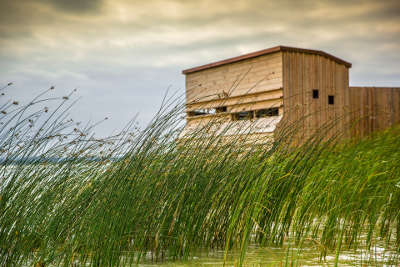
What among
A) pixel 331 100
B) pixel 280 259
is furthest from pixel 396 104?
pixel 280 259

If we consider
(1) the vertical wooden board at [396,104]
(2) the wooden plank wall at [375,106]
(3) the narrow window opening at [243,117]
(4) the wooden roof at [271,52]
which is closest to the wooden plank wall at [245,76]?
(4) the wooden roof at [271,52]

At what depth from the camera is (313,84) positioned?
1134cm

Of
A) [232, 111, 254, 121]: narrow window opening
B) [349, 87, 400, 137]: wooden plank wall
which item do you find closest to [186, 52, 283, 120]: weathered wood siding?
[232, 111, 254, 121]: narrow window opening

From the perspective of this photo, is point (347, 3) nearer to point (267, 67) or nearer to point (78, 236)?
point (267, 67)

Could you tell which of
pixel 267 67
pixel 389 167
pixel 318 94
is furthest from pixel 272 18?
pixel 389 167

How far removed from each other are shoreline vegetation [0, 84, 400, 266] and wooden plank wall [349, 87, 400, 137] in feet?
28.9

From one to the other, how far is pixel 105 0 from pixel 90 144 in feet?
20.7

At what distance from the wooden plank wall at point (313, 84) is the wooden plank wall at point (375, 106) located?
24.4 inches

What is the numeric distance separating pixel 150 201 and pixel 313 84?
353 inches

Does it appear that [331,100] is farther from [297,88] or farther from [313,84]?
[297,88]

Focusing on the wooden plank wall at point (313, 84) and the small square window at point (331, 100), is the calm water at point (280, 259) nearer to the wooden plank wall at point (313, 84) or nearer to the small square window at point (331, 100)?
the wooden plank wall at point (313, 84)

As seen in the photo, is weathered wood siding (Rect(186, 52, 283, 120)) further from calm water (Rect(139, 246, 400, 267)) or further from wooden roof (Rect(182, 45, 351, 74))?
calm water (Rect(139, 246, 400, 267))

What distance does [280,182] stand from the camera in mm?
3723

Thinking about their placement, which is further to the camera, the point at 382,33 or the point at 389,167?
the point at 382,33
